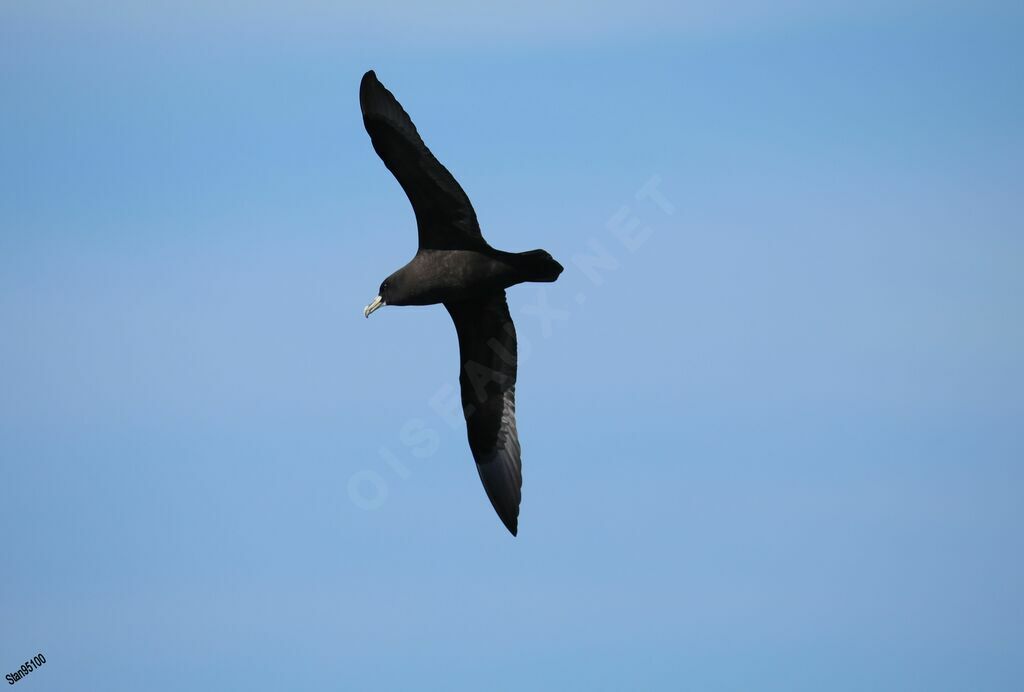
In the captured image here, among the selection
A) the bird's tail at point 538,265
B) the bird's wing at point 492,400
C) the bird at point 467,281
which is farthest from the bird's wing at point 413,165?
the bird's wing at point 492,400

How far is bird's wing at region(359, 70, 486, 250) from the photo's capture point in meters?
17.0

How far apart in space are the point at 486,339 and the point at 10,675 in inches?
256

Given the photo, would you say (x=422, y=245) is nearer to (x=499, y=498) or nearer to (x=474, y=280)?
(x=474, y=280)

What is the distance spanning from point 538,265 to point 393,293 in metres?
1.65

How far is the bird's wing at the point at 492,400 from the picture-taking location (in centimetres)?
1856

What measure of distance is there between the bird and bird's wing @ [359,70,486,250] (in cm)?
1

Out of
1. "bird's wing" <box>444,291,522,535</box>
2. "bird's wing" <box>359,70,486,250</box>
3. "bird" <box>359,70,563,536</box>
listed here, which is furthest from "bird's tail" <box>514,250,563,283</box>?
"bird's wing" <box>444,291,522,535</box>

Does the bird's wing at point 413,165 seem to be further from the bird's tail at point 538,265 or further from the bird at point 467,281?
the bird's tail at point 538,265

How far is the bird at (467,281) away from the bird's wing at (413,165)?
11 millimetres

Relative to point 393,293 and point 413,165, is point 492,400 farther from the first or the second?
point 413,165

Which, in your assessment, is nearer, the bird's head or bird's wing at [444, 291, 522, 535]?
the bird's head

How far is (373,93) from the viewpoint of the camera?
17.0 metres

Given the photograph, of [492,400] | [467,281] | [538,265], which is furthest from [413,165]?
[492,400]

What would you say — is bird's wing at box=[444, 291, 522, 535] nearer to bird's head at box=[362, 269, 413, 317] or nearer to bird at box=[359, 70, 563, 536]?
bird at box=[359, 70, 563, 536]
